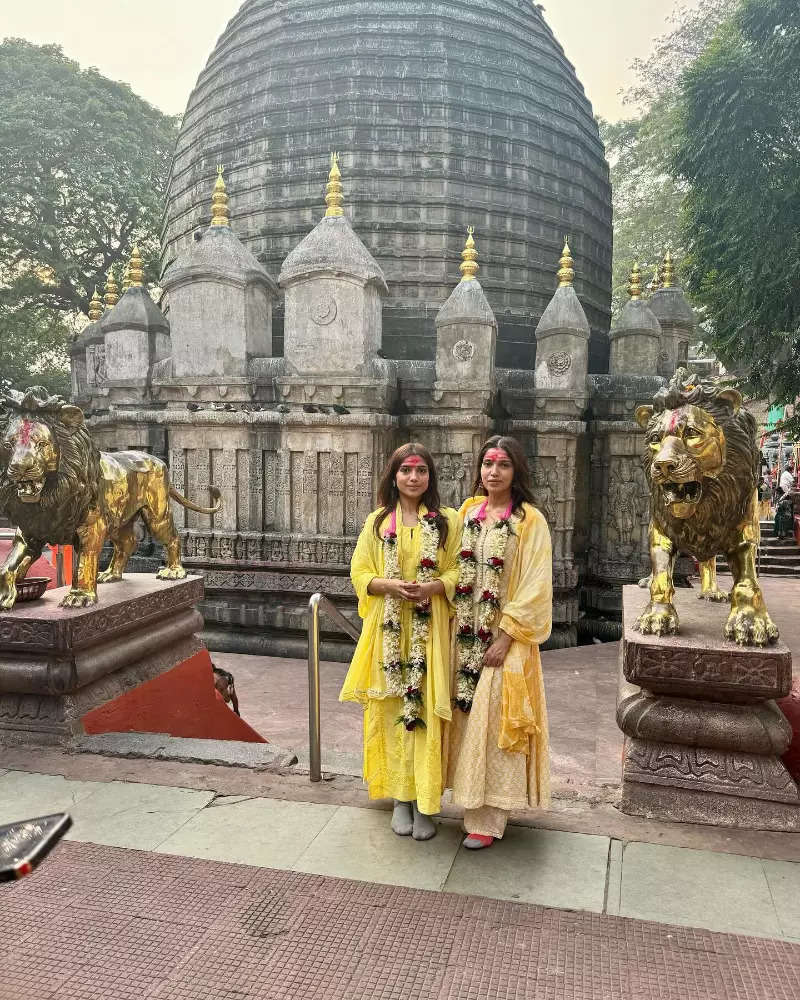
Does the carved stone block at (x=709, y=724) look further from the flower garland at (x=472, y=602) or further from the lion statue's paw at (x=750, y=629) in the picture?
the flower garland at (x=472, y=602)

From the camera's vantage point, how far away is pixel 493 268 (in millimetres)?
11734

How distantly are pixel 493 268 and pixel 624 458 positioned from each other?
387 centimetres

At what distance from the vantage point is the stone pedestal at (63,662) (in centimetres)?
409

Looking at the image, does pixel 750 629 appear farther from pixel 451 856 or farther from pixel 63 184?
pixel 63 184

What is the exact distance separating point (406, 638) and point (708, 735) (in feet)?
4.69

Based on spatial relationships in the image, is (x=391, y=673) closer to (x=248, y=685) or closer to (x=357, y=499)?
(x=248, y=685)

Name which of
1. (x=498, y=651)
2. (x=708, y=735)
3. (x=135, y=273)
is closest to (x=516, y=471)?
(x=498, y=651)

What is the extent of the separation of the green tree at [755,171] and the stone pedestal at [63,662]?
883 centimetres

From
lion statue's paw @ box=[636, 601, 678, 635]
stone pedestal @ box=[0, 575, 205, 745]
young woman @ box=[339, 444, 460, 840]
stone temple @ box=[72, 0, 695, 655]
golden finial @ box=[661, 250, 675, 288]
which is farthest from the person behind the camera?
golden finial @ box=[661, 250, 675, 288]

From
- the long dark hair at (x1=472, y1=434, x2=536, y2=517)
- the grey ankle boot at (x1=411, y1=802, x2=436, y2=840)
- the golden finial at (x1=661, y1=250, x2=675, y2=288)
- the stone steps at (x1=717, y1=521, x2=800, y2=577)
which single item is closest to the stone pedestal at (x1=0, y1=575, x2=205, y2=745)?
the grey ankle boot at (x1=411, y1=802, x2=436, y2=840)

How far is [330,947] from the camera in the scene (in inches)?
89.4

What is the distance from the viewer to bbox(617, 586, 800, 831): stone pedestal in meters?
3.12

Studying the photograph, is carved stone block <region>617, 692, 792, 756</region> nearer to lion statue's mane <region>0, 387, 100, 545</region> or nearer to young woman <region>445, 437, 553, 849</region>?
young woman <region>445, 437, 553, 849</region>

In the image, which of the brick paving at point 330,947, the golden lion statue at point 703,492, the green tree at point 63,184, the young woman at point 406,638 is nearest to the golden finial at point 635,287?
the golden lion statue at point 703,492
